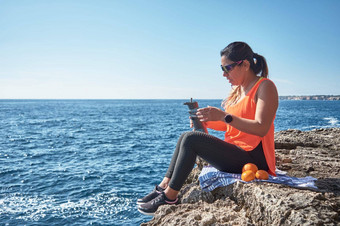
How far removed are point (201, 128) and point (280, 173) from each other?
50.8 inches

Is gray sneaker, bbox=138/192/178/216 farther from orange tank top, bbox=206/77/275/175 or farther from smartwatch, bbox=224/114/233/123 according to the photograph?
smartwatch, bbox=224/114/233/123

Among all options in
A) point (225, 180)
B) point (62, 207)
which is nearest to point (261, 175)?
point (225, 180)

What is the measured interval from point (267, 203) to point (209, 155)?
0.94 meters

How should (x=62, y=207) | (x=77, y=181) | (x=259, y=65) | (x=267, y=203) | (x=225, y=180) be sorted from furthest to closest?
(x=77, y=181) → (x=62, y=207) → (x=259, y=65) → (x=225, y=180) → (x=267, y=203)

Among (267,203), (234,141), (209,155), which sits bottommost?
(267,203)

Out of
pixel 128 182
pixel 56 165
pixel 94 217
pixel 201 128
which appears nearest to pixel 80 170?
pixel 56 165

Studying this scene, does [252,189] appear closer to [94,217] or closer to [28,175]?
[94,217]

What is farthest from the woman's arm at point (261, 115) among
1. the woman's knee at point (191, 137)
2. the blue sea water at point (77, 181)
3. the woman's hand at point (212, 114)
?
the blue sea water at point (77, 181)

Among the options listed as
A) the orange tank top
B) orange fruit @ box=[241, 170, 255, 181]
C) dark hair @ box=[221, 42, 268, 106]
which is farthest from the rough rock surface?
dark hair @ box=[221, 42, 268, 106]

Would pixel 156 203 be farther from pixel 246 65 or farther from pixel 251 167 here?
pixel 246 65

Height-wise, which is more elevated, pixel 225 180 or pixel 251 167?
pixel 251 167

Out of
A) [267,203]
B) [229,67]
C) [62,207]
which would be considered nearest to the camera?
[267,203]

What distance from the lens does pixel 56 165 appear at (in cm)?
1725

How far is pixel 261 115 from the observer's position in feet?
10.3
